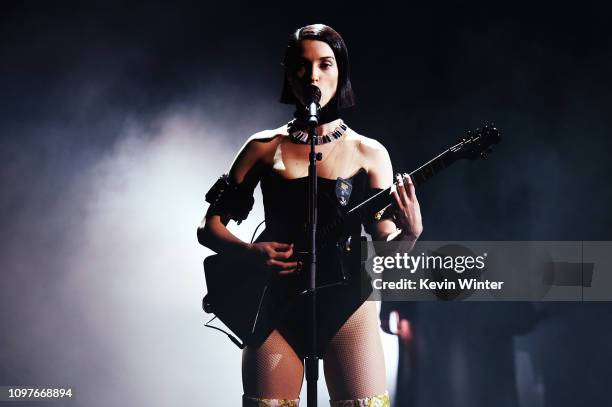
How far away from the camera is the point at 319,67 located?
2555mm

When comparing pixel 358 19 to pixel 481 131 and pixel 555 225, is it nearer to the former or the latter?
pixel 481 131

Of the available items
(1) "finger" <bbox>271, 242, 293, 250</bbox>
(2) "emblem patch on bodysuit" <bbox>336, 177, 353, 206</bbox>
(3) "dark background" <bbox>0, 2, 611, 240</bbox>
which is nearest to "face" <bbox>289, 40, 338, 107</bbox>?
(2) "emblem patch on bodysuit" <bbox>336, 177, 353, 206</bbox>

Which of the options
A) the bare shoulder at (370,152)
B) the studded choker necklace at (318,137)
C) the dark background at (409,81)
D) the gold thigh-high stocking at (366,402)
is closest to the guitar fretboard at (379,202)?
the bare shoulder at (370,152)

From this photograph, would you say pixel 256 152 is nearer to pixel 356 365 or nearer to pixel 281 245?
pixel 281 245

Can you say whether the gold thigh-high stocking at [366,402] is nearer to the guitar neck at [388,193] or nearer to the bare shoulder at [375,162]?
the guitar neck at [388,193]

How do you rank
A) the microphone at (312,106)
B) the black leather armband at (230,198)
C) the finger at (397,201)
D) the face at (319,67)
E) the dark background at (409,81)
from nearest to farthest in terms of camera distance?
the microphone at (312,106) < the finger at (397,201) < the face at (319,67) < the black leather armband at (230,198) < the dark background at (409,81)

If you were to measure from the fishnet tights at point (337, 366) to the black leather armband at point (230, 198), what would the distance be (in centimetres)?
54

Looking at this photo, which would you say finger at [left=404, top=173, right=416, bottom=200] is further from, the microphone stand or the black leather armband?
the black leather armband

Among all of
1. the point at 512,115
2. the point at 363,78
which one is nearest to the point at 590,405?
the point at 512,115

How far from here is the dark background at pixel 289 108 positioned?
3215 millimetres

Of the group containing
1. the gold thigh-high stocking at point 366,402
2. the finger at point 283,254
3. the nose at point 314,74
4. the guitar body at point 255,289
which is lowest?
the gold thigh-high stocking at point 366,402

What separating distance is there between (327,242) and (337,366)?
0.42 metres

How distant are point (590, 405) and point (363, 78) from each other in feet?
5.92

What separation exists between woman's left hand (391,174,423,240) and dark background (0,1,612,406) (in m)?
0.75
